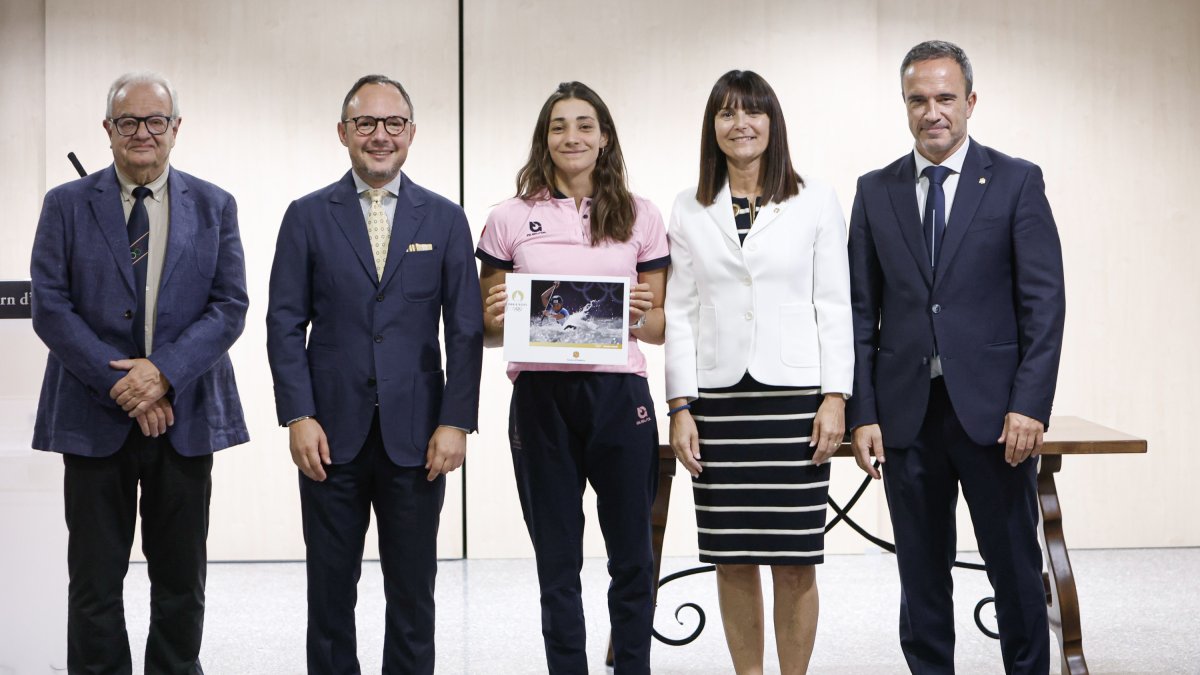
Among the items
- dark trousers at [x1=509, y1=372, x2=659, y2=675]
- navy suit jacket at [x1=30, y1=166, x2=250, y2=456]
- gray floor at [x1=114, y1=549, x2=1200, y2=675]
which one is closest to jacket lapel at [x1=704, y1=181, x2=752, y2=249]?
dark trousers at [x1=509, y1=372, x2=659, y2=675]

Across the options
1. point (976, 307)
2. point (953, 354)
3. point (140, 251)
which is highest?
point (140, 251)

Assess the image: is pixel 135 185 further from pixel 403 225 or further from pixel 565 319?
pixel 565 319

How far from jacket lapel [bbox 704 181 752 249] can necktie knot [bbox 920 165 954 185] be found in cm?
49

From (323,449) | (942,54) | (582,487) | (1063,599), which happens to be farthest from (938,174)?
(323,449)

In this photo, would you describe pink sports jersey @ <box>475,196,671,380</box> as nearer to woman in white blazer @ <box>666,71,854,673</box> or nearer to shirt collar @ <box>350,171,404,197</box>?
woman in white blazer @ <box>666,71,854,673</box>

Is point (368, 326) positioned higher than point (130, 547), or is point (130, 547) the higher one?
point (368, 326)

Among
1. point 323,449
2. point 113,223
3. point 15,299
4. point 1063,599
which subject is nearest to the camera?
point 323,449

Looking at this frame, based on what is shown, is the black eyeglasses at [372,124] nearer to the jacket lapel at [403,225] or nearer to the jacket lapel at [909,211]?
the jacket lapel at [403,225]

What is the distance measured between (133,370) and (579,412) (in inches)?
43.5

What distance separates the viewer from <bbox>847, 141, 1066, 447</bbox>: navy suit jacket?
271cm

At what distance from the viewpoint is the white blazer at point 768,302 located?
9.16 feet

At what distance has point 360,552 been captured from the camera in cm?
278

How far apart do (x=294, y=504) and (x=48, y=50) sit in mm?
2347

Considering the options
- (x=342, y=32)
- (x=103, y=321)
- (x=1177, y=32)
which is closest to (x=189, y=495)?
(x=103, y=321)
